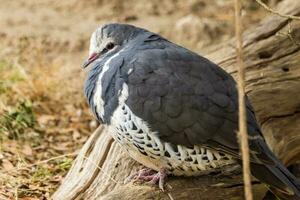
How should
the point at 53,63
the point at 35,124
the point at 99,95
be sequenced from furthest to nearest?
1. the point at 53,63
2. the point at 35,124
3. the point at 99,95

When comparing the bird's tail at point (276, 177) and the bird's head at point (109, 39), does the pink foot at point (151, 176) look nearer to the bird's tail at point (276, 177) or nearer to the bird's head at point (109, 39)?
the bird's tail at point (276, 177)

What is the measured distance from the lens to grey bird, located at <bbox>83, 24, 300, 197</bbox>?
12.0 feet

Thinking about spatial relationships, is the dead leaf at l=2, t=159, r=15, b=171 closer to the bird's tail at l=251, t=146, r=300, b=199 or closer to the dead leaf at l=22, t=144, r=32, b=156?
the dead leaf at l=22, t=144, r=32, b=156

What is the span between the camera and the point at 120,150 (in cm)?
436

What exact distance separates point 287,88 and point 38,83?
7.12ft

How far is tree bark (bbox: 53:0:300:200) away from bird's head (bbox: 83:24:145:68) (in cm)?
56

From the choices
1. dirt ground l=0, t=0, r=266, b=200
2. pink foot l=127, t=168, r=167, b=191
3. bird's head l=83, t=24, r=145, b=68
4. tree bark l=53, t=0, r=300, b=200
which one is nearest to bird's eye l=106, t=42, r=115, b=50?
bird's head l=83, t=24, r=145, b=68

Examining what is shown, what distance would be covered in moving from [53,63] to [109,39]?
254cm

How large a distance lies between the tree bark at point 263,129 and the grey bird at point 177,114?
0.15 meters

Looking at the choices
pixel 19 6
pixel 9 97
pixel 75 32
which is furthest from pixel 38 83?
pixel 19 6

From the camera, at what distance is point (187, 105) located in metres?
3.67

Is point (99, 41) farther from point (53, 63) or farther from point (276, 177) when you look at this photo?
point (53, 63)

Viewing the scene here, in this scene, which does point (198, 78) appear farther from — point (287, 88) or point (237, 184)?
point (287, 88)

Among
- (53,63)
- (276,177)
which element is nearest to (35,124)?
(53,63)
